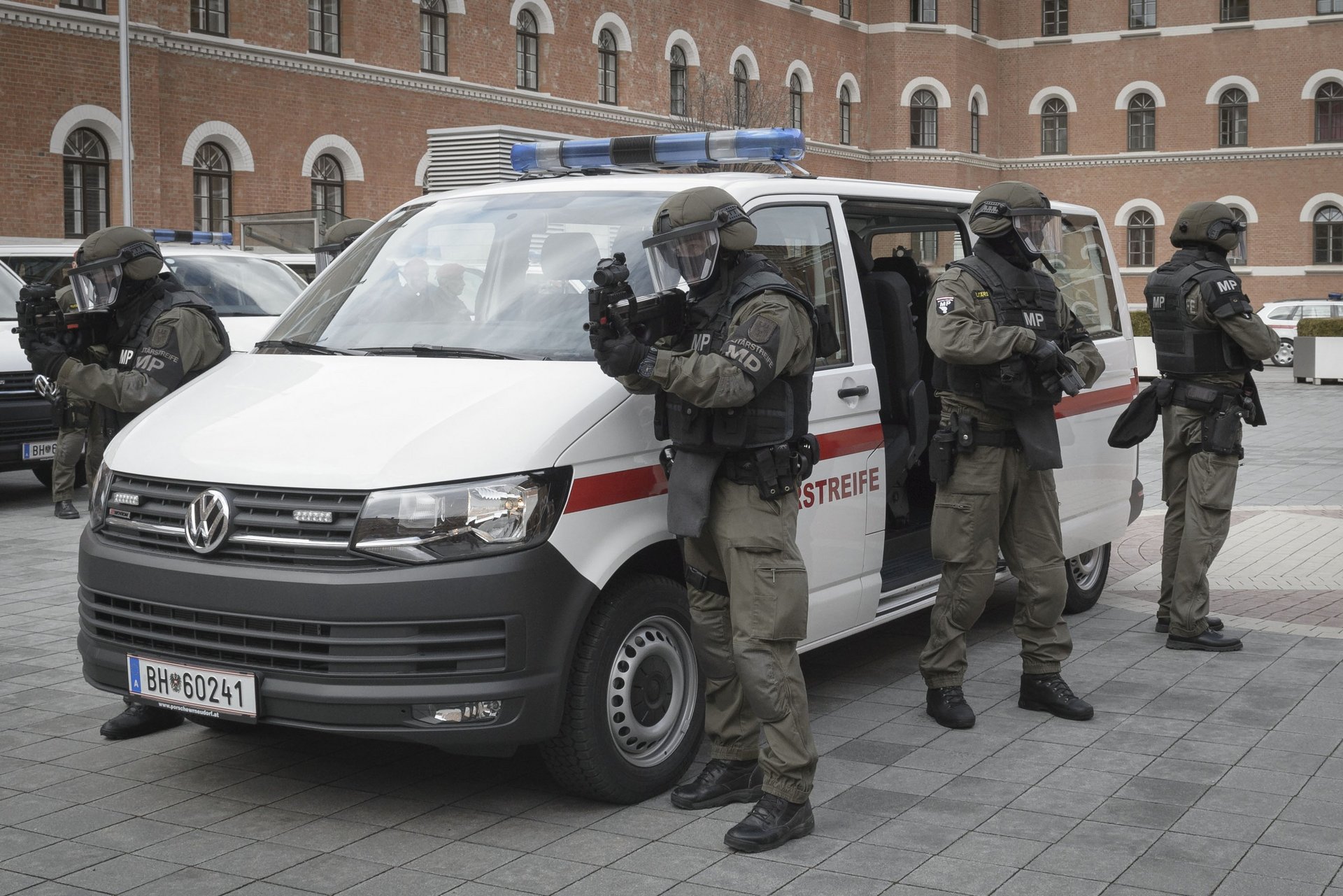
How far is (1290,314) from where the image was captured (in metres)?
36.2

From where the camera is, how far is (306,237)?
2483 centimetres

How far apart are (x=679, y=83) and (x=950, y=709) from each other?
34.4 m

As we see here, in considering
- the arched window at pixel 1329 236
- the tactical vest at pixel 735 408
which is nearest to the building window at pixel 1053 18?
the arched window at pixel 1329 236

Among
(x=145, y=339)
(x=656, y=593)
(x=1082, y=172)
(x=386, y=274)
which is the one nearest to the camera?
(x=656, y=593)

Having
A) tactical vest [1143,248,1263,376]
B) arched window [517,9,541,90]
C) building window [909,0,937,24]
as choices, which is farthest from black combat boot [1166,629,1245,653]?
building window [909,0,937,24]

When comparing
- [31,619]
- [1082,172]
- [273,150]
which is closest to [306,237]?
[273,150]

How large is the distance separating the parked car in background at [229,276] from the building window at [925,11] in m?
35.5

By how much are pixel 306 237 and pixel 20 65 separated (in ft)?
16.3

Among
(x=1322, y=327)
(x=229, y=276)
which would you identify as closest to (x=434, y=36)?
(x=1322, y=327)

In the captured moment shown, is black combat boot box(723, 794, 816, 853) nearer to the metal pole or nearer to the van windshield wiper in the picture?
the van windshield wiper

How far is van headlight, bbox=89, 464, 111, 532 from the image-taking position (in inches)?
193

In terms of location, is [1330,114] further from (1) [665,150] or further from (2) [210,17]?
(1) [665,150]

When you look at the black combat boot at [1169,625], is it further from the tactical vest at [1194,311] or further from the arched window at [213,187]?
the arched window at [213,187]

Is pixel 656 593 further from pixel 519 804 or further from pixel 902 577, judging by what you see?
pixel 902 577
